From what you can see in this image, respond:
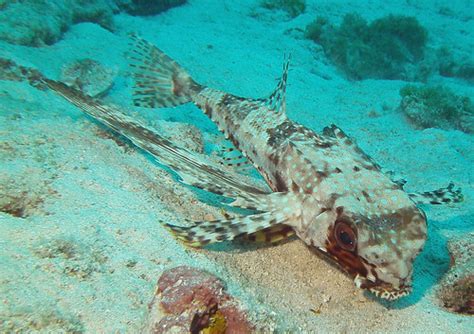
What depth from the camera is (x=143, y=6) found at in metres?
12.8

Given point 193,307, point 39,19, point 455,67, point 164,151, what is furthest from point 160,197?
point 455,67

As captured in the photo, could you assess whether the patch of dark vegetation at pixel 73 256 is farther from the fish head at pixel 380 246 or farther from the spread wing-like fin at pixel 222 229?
the fish head at pixel 380 246

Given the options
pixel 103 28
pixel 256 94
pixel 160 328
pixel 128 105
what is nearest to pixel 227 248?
pixel 160 328

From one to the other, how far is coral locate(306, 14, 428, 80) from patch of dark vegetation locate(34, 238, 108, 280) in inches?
442

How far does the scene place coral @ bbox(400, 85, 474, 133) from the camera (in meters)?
8.79

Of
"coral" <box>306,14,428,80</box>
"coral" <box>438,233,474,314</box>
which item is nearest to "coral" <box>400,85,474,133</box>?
"coral" <box>306,14,428,80</box>

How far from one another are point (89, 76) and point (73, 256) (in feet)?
17.3

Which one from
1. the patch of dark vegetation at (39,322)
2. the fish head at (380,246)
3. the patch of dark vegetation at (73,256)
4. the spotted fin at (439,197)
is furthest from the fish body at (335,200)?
the patch of dark vegetation at (39,322)

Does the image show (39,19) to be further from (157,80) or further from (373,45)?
(373,45)

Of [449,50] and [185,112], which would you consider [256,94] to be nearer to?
[185,112]

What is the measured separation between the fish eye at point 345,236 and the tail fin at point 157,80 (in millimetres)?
4154

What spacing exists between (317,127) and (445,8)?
1622 centimetres

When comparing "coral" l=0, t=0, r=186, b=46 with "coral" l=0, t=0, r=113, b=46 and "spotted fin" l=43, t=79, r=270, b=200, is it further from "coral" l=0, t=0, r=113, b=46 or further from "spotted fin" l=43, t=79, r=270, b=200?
"spotted fin" l=43, t=79, r=270, b=200

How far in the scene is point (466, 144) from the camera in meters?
7.77
